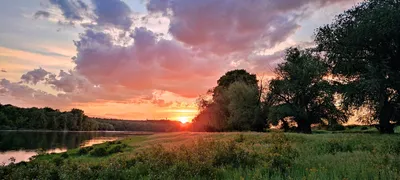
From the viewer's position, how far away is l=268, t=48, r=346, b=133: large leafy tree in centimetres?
4544

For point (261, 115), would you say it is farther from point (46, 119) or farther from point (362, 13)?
point (46, 119)

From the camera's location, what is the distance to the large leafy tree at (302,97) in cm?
4544

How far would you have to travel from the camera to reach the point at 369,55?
1216 inches

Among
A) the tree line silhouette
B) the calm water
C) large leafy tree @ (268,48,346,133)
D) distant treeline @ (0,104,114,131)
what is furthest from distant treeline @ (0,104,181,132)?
large leafy tree @ (268,48,346,133)

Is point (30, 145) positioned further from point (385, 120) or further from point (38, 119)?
point (38, 119)

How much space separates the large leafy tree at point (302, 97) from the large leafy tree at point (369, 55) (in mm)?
10079

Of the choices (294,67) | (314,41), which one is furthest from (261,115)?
(314,41)

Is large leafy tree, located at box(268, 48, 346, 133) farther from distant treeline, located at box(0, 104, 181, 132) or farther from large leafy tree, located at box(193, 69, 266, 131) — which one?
distant treeline, located at box(0, 104, 181, 132)

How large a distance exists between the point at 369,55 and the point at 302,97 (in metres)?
16.6

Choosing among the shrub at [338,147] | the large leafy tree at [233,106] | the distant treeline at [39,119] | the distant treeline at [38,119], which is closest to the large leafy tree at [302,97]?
the large leafy tree at [233,106]

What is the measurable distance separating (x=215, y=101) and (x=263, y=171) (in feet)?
194

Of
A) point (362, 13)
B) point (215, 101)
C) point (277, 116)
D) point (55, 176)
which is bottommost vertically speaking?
point (55, 176)

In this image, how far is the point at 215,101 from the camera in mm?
70000

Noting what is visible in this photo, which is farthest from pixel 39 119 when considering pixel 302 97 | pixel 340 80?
pixel 340 80
